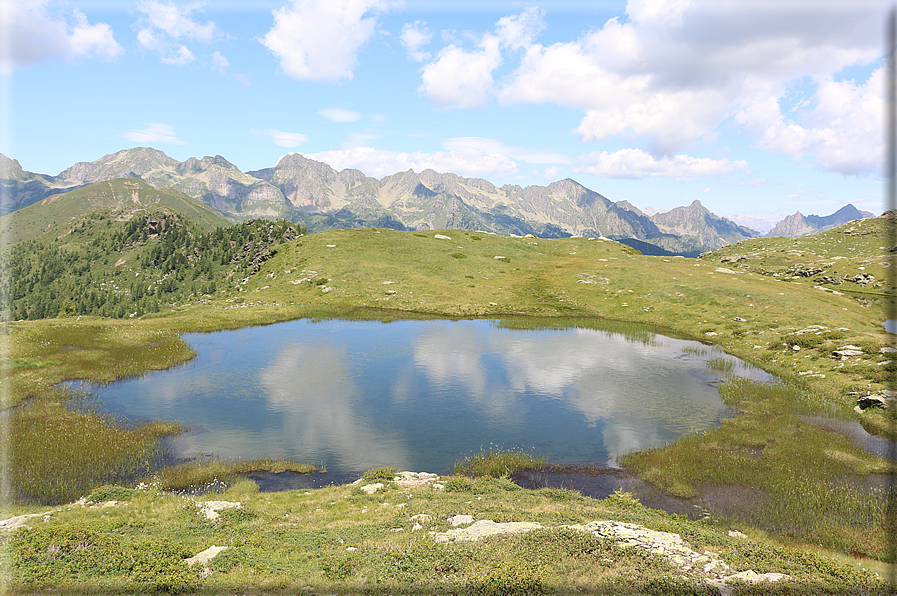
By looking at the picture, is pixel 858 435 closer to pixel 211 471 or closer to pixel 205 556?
pixel 205 556

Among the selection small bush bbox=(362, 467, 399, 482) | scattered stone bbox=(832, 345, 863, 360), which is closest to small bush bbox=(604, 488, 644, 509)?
small bush bbox=(362, 467, 399, 482)

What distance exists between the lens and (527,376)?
40.6 m

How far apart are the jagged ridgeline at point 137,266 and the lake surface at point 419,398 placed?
50270 mm

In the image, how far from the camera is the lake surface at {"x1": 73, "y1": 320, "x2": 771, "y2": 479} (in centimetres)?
2661

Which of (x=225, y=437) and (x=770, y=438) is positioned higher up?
(x=225, y=437)

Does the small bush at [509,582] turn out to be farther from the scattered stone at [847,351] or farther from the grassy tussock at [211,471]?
the scattered stone at [847,351]

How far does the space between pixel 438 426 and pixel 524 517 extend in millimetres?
13239

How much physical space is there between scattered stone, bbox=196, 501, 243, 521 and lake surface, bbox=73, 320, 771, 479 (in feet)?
19.8

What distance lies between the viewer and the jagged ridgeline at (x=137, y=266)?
326ft

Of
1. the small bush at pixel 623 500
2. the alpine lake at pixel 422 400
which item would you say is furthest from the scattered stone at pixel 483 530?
the alpine lake at pixel 422 400

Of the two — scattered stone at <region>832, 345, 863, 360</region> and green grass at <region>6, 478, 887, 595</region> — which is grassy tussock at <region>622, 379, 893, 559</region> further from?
scattered stone at <region>832, 345, 863, 360</region>

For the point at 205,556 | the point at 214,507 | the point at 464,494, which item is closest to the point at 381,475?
the point at 464,494

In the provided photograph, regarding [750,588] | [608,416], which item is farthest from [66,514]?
[608,416]

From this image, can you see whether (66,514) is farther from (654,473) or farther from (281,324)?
(281,324)
